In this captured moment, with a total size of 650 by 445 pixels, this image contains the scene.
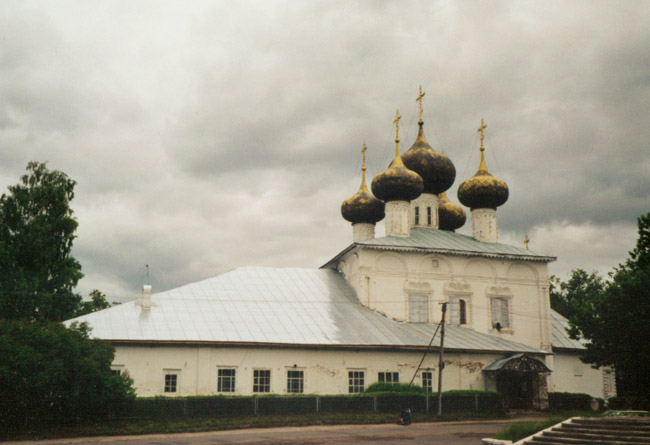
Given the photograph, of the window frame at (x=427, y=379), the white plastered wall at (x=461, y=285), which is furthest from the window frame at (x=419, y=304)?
the window frame at (x=427, y=379)

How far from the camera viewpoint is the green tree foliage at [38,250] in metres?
31.9

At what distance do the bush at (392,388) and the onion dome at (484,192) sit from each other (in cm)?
1422

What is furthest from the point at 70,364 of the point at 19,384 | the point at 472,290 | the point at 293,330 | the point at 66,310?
the point at 472,290

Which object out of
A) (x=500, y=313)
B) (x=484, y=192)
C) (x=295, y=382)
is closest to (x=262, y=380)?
(x=295, y=382)

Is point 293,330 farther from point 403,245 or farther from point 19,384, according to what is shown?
point 19,384

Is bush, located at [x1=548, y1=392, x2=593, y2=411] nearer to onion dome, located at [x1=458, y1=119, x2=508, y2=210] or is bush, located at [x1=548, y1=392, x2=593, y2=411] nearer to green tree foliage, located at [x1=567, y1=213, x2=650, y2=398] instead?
green tree foliage, located at [x1=567, y1=213, x2=650, y2=398]

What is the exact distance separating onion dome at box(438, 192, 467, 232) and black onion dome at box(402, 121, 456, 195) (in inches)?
97.6

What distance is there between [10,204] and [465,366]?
925 inches

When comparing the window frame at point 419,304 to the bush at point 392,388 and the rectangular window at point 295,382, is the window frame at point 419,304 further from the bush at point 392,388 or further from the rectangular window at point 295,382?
the rectangular window at point 295,382

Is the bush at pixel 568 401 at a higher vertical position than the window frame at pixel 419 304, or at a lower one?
lower

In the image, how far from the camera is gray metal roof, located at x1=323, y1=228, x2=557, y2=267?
33.8 m

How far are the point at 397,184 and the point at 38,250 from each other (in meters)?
18.6

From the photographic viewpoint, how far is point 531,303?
35.8 metres

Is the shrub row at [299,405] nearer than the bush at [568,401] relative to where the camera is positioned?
Yes
